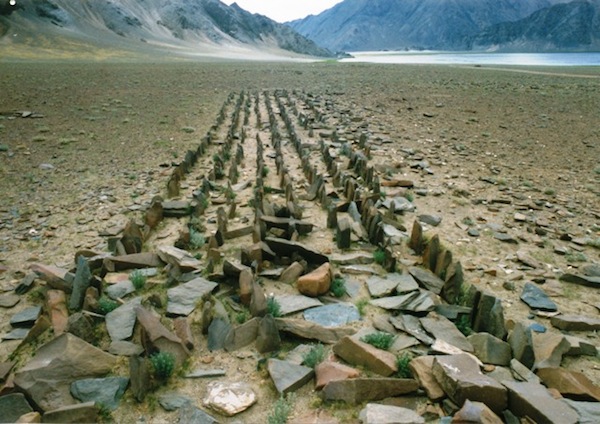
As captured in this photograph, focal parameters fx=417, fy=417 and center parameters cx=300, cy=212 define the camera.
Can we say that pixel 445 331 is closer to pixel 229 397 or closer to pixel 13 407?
pixel 229 397

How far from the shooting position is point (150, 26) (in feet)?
423

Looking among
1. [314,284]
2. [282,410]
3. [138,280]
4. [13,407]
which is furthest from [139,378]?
[314,284]

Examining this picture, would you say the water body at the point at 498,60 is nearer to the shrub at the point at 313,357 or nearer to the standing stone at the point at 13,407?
the shrub at the point at 313,357

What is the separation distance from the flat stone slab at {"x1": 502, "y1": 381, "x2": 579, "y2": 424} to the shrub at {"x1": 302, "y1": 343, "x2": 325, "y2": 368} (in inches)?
53.9

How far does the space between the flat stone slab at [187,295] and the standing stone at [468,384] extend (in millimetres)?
2337

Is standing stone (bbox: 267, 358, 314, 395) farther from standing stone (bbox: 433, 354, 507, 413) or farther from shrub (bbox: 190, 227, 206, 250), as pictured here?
shrub (bbox: 190, 227, 206, 250)

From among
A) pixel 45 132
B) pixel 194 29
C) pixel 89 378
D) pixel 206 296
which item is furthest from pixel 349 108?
pixel 194 29

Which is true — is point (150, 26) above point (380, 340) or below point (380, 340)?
above

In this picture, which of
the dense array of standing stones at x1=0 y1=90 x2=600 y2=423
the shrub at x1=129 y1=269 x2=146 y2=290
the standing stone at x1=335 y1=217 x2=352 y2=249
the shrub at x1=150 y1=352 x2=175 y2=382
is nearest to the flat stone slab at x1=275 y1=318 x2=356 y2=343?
the dense array of standing stones at x1=0 y1=90 x2=600 y2=423

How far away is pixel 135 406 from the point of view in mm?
3027

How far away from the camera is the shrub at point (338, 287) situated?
4523mm

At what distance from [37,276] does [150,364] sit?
2256 millimetres

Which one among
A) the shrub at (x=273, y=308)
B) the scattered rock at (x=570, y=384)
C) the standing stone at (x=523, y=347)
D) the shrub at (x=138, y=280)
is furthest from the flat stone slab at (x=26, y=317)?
the scattered rock at (x=570, y=384)

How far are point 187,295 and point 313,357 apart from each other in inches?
62.7
